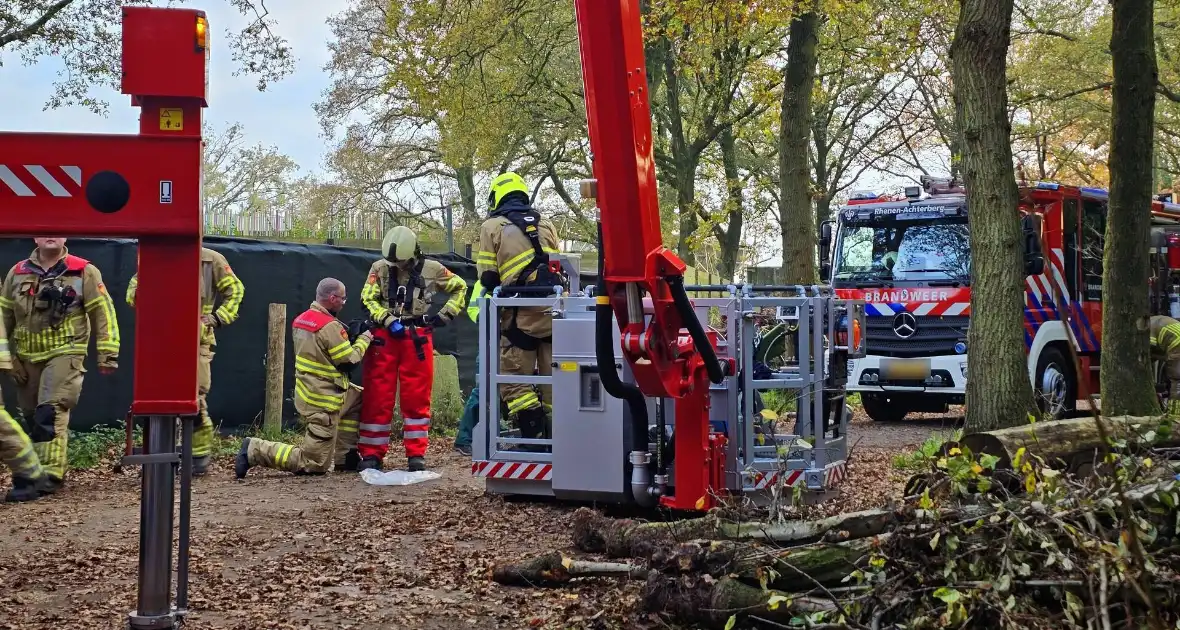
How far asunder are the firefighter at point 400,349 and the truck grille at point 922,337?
5672 mm

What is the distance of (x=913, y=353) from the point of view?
12852mm

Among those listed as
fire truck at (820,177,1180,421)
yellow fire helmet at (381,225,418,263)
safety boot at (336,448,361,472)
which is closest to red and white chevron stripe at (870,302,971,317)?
fire truck at (820,177,1180,421)

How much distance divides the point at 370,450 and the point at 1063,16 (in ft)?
69.7

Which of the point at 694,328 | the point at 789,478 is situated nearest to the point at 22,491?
the point at 694,328

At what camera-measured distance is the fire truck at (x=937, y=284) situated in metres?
12.7

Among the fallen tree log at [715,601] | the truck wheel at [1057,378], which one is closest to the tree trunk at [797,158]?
the truck wheel at [1057,378]

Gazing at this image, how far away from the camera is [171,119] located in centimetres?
363

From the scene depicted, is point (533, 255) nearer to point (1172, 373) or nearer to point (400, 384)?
point (400, 384)

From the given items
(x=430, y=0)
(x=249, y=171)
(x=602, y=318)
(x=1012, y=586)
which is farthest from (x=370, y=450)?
(x=249, y=171)

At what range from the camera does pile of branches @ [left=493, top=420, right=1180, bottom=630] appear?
3.64 metres

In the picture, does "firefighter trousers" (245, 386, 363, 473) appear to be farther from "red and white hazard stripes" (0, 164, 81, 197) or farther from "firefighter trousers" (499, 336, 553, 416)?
"red and white hazard stripes" (0, 164, 81, 197)

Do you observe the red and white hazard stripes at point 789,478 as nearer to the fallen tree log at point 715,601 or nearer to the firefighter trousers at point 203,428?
the fallen tree log at point 715,601

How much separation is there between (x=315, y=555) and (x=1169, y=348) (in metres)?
11.5

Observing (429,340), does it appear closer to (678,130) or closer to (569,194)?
(678,130)
